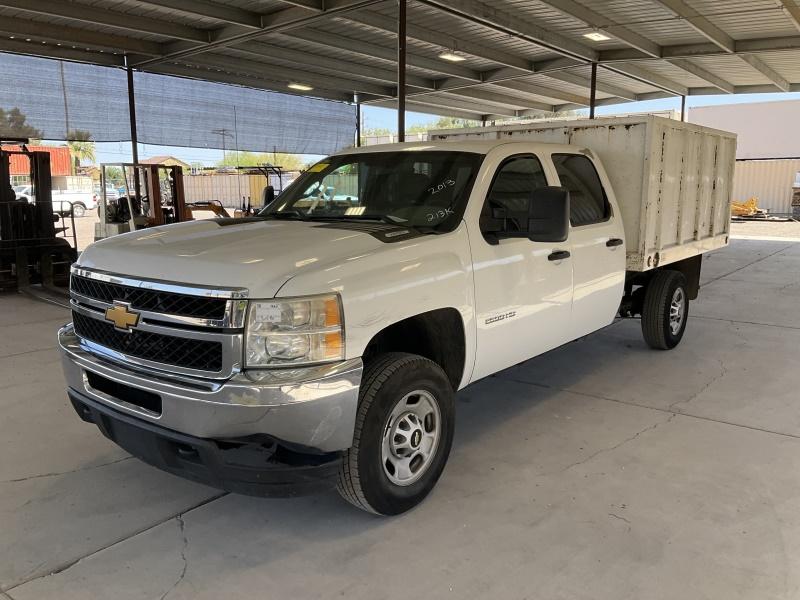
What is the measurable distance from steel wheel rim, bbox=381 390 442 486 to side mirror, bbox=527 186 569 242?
119cm

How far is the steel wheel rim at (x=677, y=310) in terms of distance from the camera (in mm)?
6912

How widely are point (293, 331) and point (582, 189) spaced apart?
3.14 meters

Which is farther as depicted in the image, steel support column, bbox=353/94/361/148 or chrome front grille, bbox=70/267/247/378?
steel support column, bbox=353/94/361/148

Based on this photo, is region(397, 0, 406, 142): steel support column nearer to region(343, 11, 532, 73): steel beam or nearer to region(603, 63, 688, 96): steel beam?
region(343, 11, 532, 73): steel beam

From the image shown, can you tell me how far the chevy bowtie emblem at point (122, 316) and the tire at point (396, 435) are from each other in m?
1.15

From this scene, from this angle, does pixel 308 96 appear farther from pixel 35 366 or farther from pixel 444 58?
pixel 35 366

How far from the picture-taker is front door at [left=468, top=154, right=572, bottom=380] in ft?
13.0

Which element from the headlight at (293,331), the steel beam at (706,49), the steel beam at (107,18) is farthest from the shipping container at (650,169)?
the steel beam at (706,49)

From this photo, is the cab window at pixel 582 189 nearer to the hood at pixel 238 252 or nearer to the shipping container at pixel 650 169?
the shipping container at pixel 650 169

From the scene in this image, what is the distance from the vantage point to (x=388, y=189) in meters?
4.40

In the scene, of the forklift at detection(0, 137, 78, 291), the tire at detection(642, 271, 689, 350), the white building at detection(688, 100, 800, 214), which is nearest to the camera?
the tire at detection(642, 271, 689, 350)

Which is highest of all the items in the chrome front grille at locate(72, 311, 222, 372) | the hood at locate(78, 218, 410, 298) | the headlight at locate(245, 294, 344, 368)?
the hood at locate(78, 218, 410, 298)

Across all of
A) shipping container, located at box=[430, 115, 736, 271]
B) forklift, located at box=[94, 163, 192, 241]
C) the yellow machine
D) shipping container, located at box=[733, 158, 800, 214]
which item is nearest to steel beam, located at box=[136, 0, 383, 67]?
forklift, located at box=[94, 163, 192, 241]

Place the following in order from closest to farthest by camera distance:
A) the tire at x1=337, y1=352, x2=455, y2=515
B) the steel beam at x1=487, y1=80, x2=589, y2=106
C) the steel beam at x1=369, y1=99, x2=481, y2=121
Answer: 1. the tire at x1=337, y1=352, x2=455, y2=515
2. the steel beam at x1=487, y1=80, x2=589, y2=106
3. the steel beam at x1=369, y1=99, x2=481, y2=121
